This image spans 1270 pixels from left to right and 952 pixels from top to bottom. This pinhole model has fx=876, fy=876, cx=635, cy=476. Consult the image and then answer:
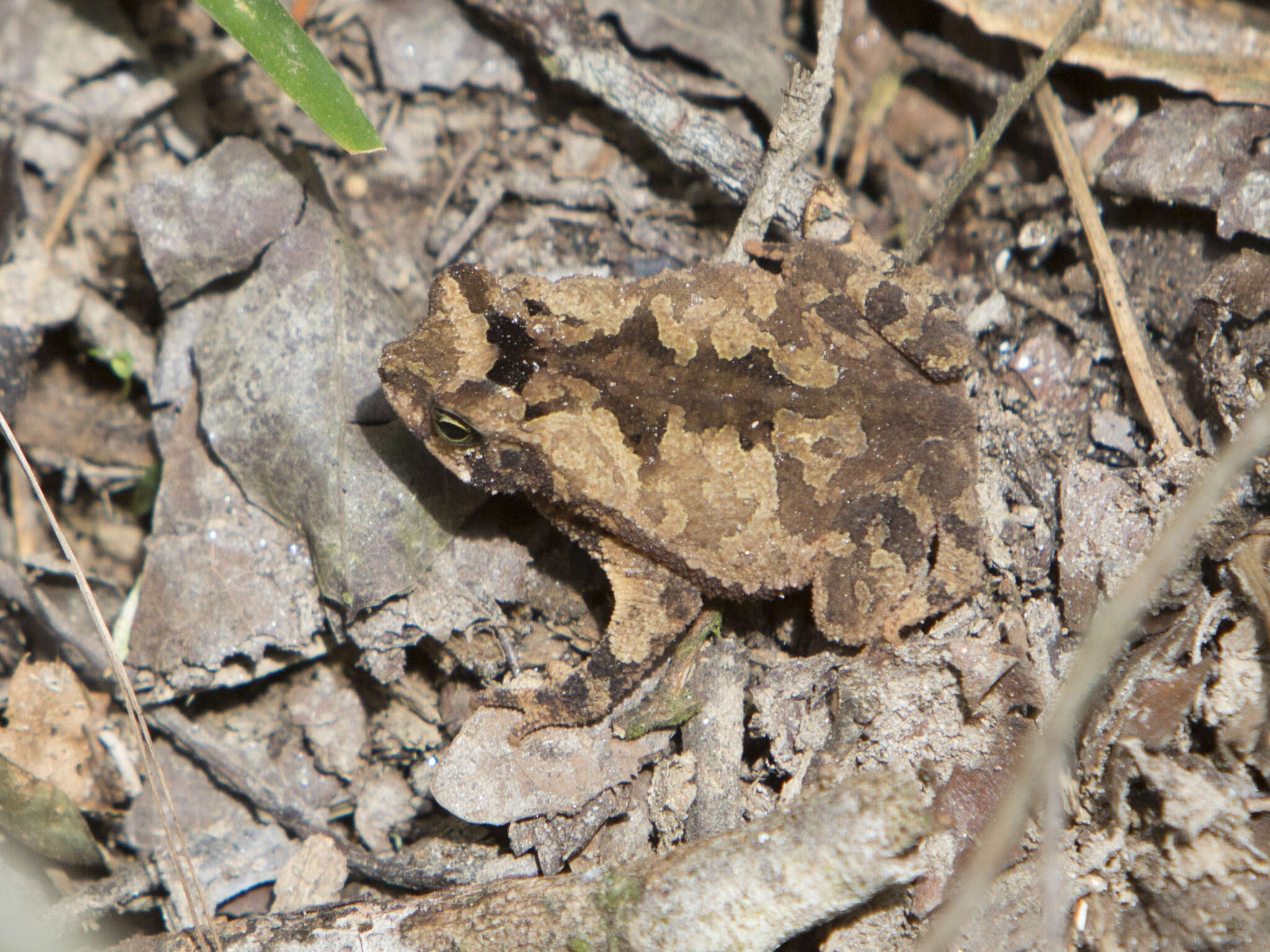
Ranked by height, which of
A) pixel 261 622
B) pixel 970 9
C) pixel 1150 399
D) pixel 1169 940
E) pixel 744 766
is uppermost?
pixel 970 9

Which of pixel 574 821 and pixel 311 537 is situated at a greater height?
pixel 311 537

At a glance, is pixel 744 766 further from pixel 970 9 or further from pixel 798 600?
pixel 970 9

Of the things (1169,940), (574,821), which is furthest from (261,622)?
(1169,940)

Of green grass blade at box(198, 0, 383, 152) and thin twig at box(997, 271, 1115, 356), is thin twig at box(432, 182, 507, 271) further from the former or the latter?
thin twig at box(997, 271, 1115, 356)

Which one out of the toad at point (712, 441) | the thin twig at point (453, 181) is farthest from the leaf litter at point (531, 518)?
the toad at point (712, 441)

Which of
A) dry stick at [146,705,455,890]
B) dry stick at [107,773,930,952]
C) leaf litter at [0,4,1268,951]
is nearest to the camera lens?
dry stick at [107,773,930,952]

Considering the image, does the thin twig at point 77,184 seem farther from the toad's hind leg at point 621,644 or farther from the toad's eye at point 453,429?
the toad's hind leg at point 621,644

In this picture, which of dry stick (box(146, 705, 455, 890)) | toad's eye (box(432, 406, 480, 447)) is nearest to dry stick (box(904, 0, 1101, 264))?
toad's eye (box(432, 406, 480, 447))
